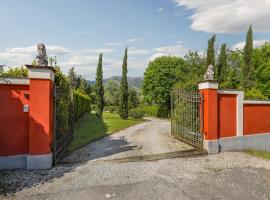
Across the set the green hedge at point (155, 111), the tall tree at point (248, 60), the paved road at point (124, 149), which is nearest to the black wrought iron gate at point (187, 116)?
the paved road at point (124, 149)

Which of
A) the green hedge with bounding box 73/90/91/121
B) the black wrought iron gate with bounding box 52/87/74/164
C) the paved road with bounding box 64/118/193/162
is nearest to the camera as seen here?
the black wrought iron gate with bounding box 52/87/74/164

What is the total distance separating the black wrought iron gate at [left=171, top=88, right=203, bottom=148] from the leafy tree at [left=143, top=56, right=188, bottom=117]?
25.7 m

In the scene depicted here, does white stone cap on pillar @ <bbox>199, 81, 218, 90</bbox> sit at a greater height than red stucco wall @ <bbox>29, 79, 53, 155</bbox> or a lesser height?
greater

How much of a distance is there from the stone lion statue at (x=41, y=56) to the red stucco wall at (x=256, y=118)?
8.79m

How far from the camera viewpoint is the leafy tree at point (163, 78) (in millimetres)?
A: 38456

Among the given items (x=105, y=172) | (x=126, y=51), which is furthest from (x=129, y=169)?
(x=126, y=51)

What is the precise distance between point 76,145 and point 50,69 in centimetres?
443

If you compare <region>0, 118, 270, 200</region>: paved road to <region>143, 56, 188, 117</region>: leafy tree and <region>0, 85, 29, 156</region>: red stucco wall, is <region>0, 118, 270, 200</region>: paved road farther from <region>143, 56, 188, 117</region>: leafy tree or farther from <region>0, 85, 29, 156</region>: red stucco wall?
<region>143, 56, 188, 117</region>: leafy tree

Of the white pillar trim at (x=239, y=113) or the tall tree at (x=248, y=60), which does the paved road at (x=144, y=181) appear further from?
the tall tree at (x=248, y=60)

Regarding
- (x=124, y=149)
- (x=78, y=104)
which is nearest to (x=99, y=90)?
(x=78, y=104)

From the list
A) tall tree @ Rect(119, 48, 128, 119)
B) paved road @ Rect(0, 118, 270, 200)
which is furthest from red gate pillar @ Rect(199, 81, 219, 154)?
tall tree @ Rect(119, 48, 128, 119)

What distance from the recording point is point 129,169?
23.4 ft

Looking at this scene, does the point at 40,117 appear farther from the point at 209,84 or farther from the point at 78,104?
the point at 78,104

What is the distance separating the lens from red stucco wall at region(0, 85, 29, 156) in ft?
22.8
